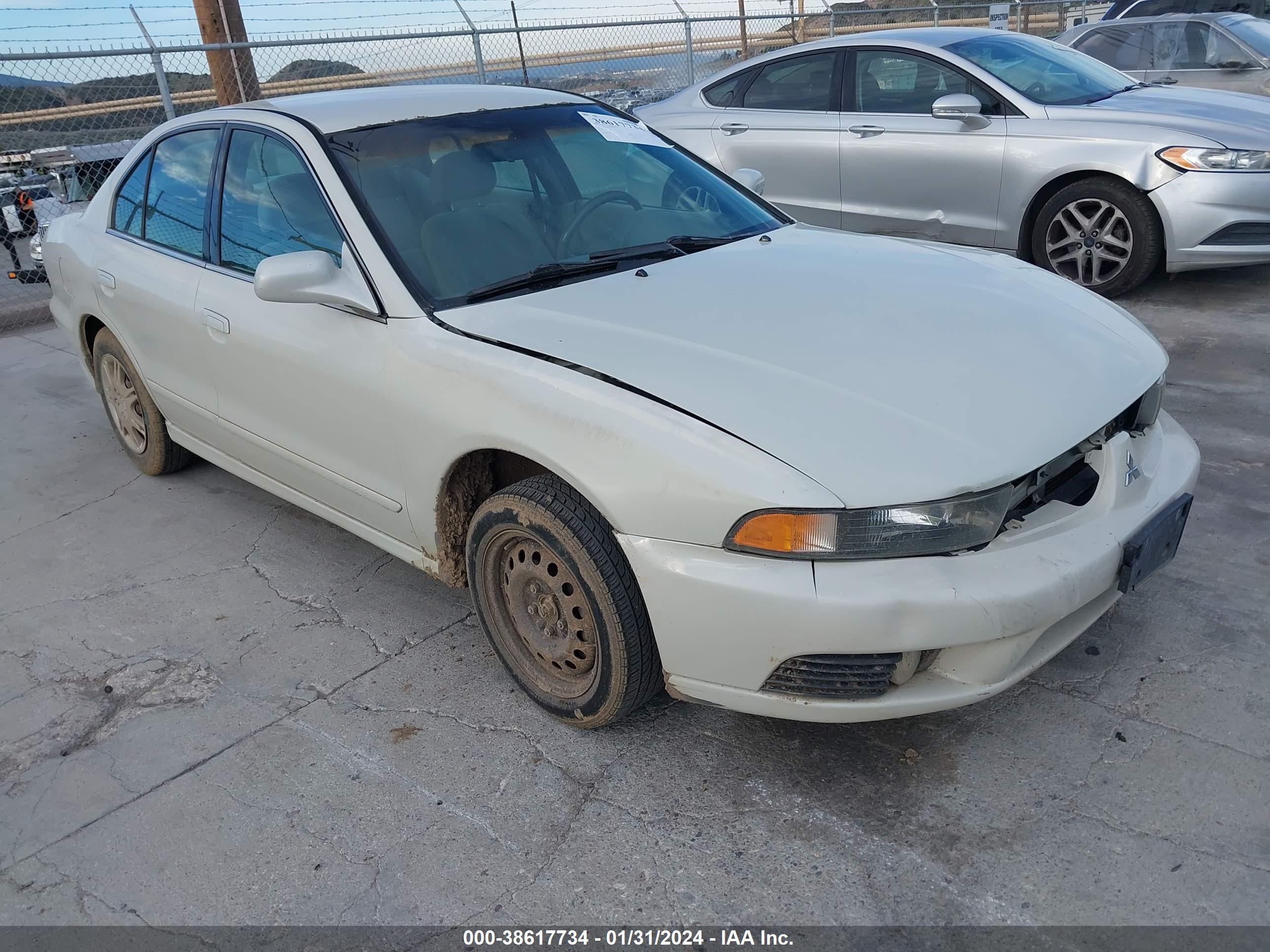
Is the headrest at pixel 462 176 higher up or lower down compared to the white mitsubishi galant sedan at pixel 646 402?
higher up

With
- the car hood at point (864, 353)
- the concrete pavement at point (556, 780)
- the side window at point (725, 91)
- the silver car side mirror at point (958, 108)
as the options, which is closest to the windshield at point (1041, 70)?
the silver car side mirror at point (958, 108)

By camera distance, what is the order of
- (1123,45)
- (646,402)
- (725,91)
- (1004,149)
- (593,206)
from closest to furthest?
(646,402), (593,206), (1004,149), (725,91), (1123,45)

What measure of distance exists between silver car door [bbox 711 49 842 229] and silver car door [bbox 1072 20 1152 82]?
3932mm

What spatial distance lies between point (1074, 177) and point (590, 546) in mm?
4850

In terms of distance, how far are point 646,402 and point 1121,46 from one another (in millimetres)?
9010

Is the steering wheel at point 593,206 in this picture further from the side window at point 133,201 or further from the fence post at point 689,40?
the fence post at point 689,40

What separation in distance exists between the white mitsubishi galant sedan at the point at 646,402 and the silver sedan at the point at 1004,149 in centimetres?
300

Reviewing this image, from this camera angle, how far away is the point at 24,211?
27.2 feet

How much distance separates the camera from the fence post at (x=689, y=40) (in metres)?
12.1

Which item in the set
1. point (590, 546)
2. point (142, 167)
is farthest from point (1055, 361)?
point (142, 167)

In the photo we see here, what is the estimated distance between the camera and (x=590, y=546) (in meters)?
2.47

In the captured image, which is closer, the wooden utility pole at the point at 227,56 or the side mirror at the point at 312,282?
the side mirror at the point at 312,282

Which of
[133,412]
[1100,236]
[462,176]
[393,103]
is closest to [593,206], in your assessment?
[462,176]

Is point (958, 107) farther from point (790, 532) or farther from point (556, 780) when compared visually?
point (556, 780)
